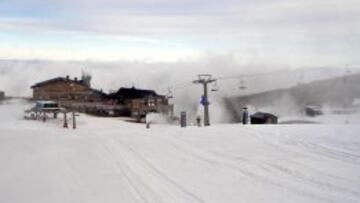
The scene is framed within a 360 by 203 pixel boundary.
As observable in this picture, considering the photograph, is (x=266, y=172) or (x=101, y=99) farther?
(x=101, y=99)

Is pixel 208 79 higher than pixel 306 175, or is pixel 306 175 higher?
pixel 208 79

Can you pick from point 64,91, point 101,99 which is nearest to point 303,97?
point 101,99

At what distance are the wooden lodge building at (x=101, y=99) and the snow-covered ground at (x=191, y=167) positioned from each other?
128 ft

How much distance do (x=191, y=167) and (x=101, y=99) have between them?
6087 centimetres

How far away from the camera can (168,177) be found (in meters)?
13.6

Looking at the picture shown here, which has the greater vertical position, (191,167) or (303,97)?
(303,97)

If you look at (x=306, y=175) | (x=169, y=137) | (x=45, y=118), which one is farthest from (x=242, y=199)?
(x=45, y=118)

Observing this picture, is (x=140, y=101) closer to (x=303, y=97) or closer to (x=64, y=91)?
(x=64, y=91)

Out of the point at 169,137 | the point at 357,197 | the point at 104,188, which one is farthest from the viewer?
the point at 169,137

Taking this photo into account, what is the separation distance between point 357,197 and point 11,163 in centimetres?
1023

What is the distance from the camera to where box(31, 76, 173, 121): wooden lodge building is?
214 feet

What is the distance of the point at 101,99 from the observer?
75.1 meters

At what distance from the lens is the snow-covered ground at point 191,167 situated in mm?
11828

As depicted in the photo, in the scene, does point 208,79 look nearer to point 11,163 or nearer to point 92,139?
point 92,139
